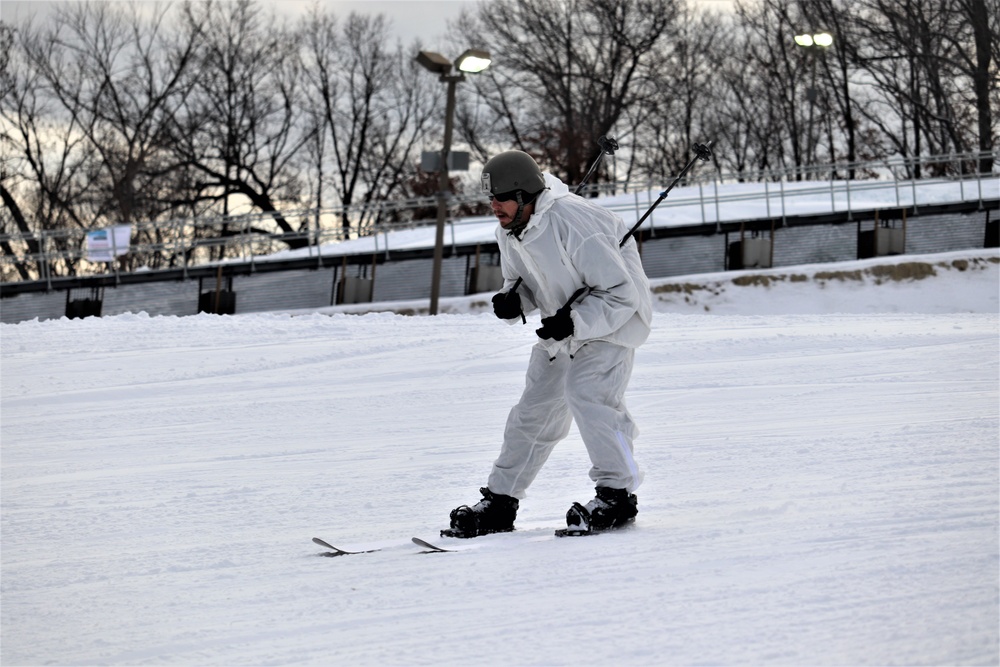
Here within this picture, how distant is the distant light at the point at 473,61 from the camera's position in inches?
647

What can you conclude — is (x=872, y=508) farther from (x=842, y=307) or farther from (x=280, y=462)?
(x=842, y=307)

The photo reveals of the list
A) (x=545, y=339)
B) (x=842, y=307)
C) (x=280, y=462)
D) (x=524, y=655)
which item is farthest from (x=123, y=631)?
(x=842, y=307)

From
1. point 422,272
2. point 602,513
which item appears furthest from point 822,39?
point 602,513

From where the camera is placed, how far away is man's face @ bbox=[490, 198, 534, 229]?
15.3 feet

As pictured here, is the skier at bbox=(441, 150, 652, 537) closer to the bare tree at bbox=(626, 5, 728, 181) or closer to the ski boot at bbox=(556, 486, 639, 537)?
the ski boot at bbox=(556, 486, 639, 537)

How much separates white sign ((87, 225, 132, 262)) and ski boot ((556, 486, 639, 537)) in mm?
17378

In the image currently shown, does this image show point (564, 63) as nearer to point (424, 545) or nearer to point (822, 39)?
point (822, 39)

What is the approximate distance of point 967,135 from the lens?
104 feet

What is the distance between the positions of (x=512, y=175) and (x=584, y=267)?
0.45m

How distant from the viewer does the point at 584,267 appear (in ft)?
15.2

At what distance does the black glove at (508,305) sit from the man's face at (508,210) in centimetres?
29

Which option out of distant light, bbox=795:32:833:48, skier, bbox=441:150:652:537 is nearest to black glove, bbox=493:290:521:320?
skier, bbox=441:150:652:537

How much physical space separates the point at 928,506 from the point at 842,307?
46.8ft

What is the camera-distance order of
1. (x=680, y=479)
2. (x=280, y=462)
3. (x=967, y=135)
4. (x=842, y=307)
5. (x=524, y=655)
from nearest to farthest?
(x=524, y=655)
(x=680, y=479)
(x=280, y=462)
(x=842, y=307)
(x=967, y=135)
